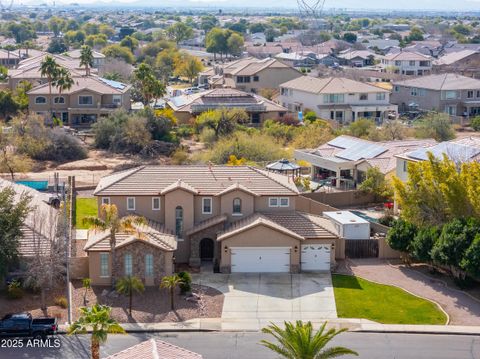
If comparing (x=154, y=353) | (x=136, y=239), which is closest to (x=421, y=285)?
(x=136, y=239)

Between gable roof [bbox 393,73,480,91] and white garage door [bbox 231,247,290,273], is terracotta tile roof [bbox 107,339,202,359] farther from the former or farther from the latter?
gable roof [bbox 393,73,480,91]

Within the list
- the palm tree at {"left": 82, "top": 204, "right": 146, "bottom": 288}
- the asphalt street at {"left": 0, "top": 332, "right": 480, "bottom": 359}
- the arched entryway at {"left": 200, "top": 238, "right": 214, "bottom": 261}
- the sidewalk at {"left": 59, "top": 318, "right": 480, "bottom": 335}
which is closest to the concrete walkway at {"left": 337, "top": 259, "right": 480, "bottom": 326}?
the sidewalk at {"left": 59, "top": 318, "right": 480, "bottom": 335}

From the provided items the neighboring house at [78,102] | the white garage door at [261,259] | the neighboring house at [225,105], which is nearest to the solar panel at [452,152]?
the white garage door at [261,259]

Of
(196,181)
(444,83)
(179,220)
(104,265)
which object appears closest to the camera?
(104,265)

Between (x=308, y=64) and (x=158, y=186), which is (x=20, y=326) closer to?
(x=158, y=186)

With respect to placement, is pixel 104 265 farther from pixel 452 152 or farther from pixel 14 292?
pixel 452 152

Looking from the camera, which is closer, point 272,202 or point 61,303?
point 61,303

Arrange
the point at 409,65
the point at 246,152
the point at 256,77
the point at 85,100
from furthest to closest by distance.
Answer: the point at 409,65
the point at 256,77
the point at 85,100
the point at 246,152
